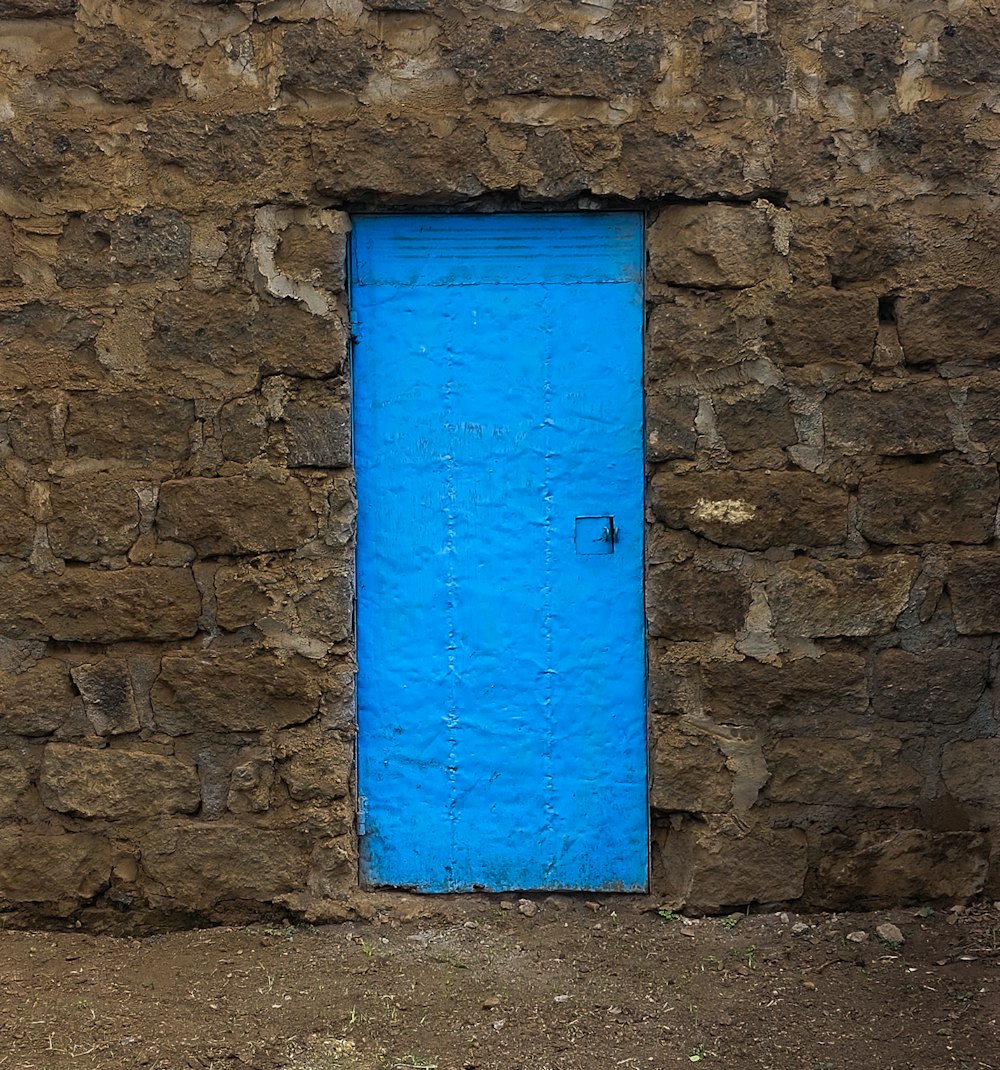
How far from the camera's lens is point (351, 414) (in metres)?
3.60

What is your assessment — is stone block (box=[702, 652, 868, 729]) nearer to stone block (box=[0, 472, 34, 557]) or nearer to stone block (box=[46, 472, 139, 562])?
stone block (box=[46, 472, 139, 562])

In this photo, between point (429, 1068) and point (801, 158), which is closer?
point (429, 1068)

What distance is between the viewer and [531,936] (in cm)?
359

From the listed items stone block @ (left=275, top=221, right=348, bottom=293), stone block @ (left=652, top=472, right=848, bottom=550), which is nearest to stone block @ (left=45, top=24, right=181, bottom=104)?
stone block @ (left=275, top=221, right=348, bottom=293)

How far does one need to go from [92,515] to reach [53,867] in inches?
41.6

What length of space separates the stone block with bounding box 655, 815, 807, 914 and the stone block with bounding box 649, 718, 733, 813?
2.5 inches

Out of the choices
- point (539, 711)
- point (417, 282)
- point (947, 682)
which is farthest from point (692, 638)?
point (417, 282)

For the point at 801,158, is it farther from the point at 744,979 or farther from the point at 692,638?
the point at 744,979

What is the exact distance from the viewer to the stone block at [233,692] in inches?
139

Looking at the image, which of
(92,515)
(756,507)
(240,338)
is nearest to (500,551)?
(756,507)

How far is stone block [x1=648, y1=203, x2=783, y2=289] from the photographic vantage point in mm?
3486

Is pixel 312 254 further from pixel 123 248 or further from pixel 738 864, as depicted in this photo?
pixel 738 864

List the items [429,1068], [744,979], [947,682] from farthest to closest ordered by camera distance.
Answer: [947,682]
[744,979]
[429,1068]

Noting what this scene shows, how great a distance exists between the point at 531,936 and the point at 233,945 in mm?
874
